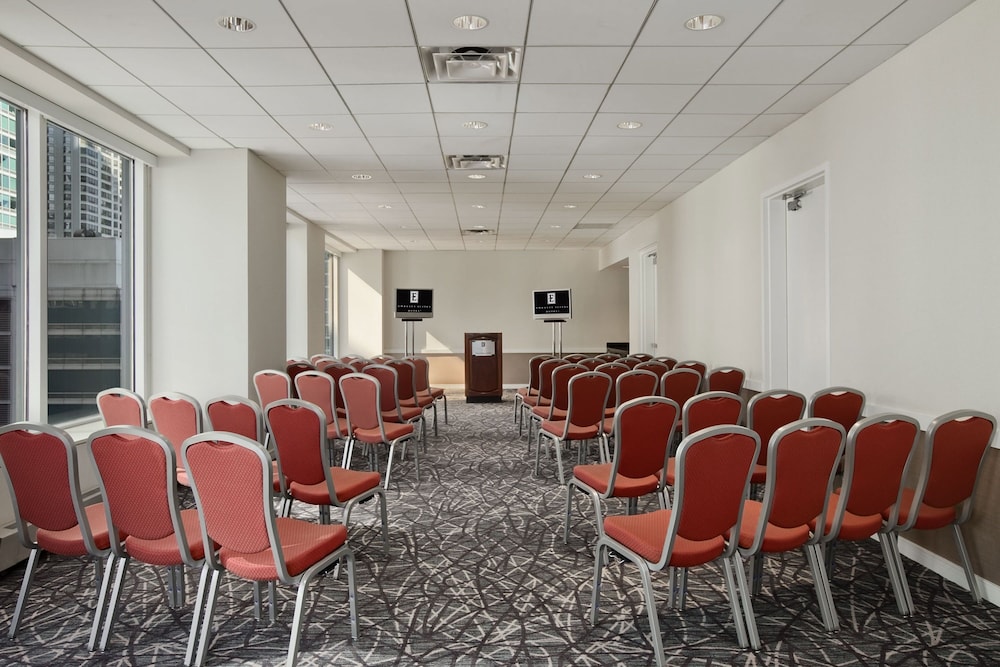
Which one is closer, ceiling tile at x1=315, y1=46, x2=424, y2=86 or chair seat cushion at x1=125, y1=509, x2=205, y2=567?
chair seat cushion at x1=125, y1=509, x2=205, y2=567

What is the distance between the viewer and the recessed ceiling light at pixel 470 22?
385cm

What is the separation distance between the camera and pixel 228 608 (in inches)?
128

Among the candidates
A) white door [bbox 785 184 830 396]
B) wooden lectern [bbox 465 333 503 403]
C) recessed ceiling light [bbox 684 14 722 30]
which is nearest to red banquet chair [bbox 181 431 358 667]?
recessed ceiling light [bbox 684 14 722 30]

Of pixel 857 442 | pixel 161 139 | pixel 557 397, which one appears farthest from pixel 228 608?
pixel 161 139

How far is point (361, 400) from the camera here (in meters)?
5.45

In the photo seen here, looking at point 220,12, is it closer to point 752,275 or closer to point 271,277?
point 271,277

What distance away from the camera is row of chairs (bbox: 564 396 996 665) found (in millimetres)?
2588

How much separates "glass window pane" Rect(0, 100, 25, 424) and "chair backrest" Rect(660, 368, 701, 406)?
515 cm

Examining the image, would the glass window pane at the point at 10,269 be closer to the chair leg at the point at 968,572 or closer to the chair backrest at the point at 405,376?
the chair backrest at the point at 405,376

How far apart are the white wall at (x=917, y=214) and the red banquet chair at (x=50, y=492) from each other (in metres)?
4.57

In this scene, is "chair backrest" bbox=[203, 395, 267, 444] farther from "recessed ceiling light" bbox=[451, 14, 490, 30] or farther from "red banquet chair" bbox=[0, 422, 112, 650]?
"recessed ceiling light" bbox=[451, 14, 490, 30]

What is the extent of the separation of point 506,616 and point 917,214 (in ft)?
11.8

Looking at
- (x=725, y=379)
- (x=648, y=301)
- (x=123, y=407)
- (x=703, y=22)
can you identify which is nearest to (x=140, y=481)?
(x=123, y=407)

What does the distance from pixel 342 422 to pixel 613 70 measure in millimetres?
3696
